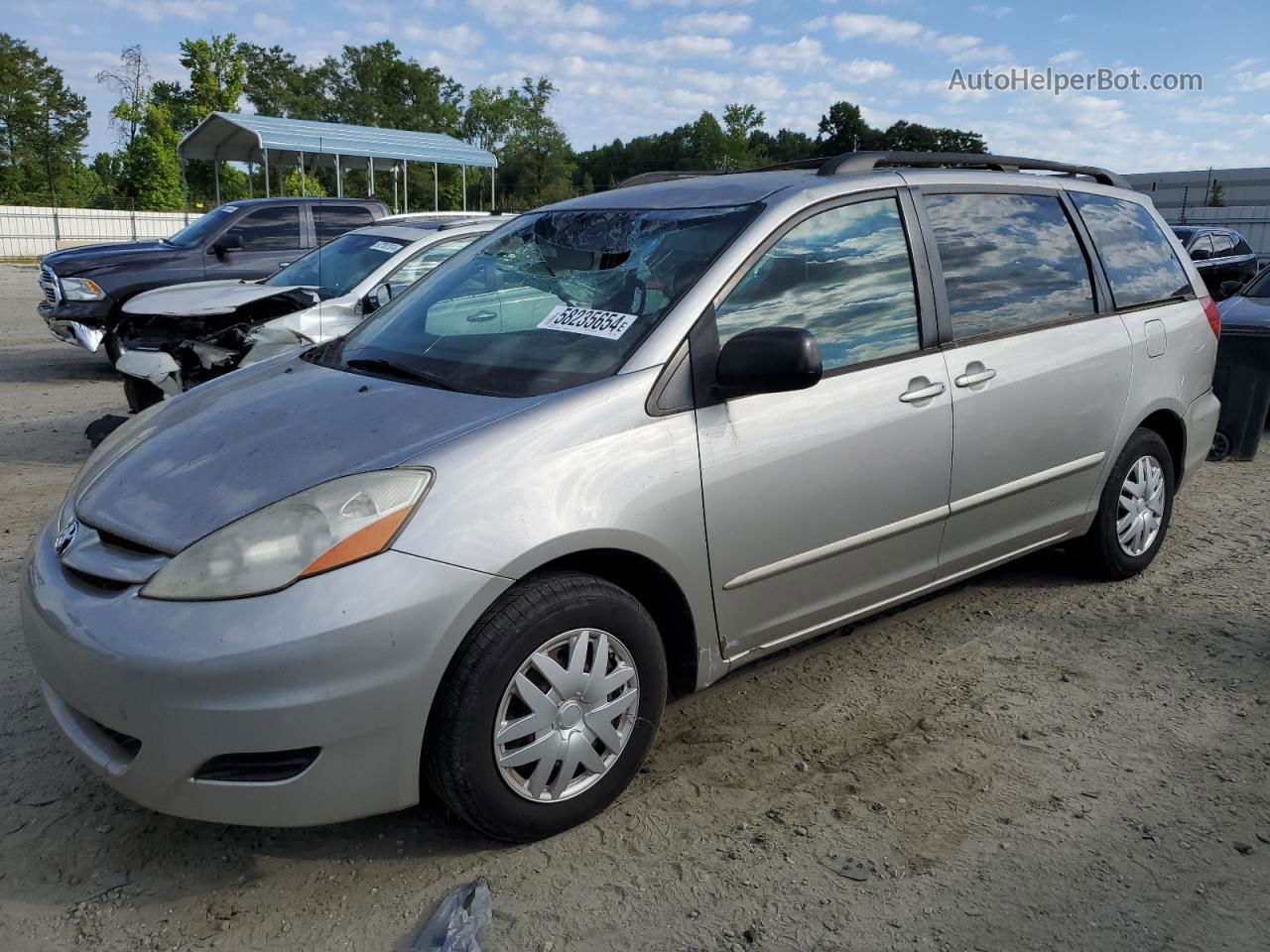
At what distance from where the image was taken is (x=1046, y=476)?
13.2 feet

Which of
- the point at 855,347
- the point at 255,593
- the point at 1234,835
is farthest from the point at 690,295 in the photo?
the point at 1234,835

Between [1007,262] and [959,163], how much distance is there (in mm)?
439

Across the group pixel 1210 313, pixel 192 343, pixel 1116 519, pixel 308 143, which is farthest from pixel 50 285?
pixel 308 143

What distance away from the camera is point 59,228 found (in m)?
32.4

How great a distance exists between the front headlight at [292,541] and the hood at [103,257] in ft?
31.2

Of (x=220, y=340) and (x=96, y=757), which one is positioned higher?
(x=220, y=340)

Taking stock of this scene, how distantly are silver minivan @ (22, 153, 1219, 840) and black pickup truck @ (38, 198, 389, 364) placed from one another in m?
7.89

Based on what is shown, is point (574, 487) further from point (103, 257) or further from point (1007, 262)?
point (103, 257)

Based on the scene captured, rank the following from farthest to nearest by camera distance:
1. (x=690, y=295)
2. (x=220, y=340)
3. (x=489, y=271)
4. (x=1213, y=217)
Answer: (x=1213, y=217) → (x=220, y=340) → (x=489, y=271) → (x=690, y=295)

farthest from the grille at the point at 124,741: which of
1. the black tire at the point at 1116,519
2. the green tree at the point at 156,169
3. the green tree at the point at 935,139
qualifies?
the green tree at the point at 156,169

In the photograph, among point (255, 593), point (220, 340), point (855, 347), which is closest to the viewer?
point (255, 593)

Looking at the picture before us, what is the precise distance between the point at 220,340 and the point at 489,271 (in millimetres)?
3893

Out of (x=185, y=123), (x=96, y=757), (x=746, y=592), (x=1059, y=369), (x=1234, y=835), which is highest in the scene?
(x=185, y=123)

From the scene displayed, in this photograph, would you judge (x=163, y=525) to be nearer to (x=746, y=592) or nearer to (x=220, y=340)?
(x=746, y=592)
